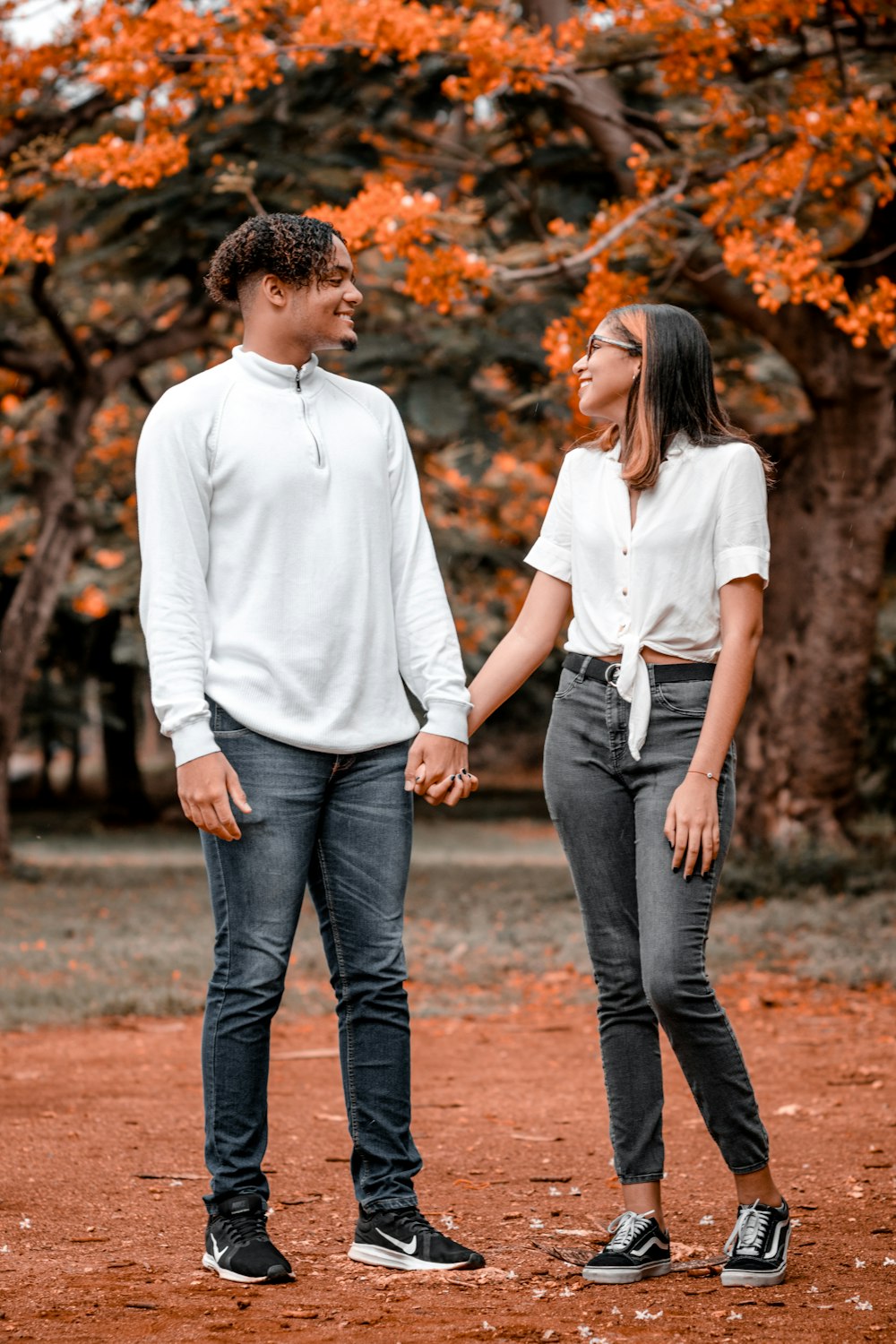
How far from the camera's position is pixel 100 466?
1578 cm

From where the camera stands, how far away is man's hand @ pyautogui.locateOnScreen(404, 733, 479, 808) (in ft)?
10.7

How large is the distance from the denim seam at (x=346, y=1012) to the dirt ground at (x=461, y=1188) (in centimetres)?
30

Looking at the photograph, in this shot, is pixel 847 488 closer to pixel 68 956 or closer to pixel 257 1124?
pixel 68 956

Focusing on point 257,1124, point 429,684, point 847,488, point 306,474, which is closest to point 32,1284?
point 257,1124

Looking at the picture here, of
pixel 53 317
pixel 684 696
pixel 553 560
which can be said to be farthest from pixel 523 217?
pixel 684 696

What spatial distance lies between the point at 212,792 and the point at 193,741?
111 millimetres

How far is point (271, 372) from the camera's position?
3.30 metres

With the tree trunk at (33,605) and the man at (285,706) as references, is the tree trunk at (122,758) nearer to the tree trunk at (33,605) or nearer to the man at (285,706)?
the tree trunk at (33,605)

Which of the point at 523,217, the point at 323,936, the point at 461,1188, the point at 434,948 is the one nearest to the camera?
the point at 323,936

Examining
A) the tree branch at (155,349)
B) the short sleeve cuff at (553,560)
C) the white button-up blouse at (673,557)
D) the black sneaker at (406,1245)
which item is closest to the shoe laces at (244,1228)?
the black sneaker at (406,1245)

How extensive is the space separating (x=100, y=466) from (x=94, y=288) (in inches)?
70.7

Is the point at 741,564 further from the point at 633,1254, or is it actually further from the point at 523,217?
the point at 523,217

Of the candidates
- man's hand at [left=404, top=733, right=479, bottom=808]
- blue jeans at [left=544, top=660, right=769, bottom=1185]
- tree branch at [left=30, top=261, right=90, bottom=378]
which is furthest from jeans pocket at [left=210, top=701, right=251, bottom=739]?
tree branch at [left=30, top=261, right=90, bottom=378]

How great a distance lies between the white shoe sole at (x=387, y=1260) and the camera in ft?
10.5
